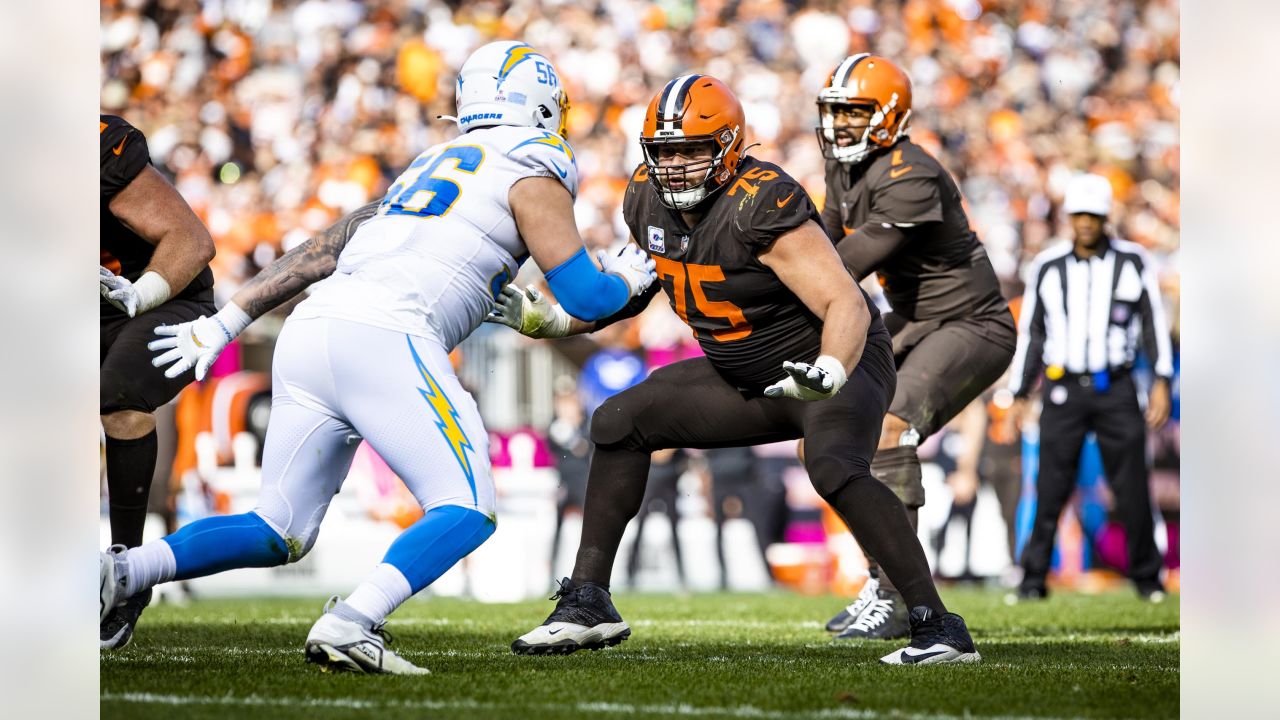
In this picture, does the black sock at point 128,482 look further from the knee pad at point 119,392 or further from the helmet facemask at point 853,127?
the helmet facemask at point 853,127

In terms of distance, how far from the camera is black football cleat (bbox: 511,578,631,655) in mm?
4691

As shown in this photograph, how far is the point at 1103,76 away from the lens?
16.6m

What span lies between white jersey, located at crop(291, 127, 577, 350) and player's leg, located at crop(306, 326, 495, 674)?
0.10m

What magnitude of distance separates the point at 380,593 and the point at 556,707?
697mm

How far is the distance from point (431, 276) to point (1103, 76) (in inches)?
551

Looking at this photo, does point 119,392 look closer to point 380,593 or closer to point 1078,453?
point 380,593

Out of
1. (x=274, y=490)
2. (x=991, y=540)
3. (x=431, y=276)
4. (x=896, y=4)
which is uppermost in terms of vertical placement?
(x=896, y=4)

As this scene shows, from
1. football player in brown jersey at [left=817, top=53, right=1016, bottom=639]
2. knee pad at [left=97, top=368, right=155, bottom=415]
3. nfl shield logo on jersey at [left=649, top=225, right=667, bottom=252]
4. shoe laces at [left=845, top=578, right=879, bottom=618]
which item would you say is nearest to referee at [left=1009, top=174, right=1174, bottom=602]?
football player in brown jersey at [left=817, top=53, right=1016, bottom=639]

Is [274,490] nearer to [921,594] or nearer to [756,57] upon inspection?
[921,594]

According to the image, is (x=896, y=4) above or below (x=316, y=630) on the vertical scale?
above

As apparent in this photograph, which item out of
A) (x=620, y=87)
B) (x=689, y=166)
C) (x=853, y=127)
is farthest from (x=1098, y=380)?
(x=620, y=87)

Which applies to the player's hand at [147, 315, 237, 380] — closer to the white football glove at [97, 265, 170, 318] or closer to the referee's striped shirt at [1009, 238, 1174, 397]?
the white football glove at [97, 265, 170, 318]
